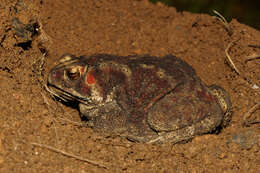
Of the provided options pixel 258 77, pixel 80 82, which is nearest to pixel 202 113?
pixel 258 77

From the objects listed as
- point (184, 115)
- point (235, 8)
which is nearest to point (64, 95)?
point (184, 115)

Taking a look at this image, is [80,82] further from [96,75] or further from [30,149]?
[30,149]

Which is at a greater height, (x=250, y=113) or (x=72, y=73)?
(x=72, y=73)

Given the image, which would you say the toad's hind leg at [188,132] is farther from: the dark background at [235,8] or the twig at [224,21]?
the dark background at [235,8]

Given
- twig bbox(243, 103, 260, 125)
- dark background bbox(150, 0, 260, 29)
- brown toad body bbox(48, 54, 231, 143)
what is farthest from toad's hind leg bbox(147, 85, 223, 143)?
dark background bbox(150, 0, 260, 29)

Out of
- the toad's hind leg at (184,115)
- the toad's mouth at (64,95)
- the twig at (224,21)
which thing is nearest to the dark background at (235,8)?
the twig at (224,21)

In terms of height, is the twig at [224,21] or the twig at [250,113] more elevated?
the twig at [224,21]

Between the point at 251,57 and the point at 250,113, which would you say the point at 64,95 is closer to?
the point at 250,113

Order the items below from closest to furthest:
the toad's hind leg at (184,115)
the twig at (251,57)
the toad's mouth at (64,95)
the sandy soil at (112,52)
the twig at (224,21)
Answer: the sandy soil at (112,52) < the toad's hind leg at (184,115) < the toad's mouth at (64,95) < the twig at (251,57) < the twig at (224,21)
